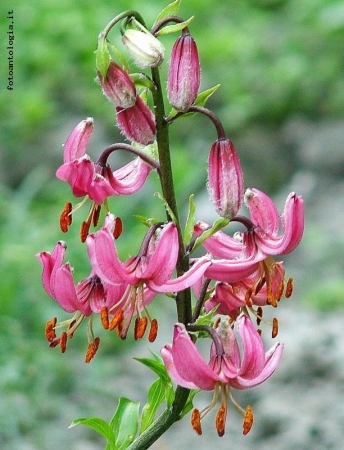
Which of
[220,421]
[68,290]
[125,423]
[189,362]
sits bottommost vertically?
[125,423]

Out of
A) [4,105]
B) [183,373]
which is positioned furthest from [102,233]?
[4,105]

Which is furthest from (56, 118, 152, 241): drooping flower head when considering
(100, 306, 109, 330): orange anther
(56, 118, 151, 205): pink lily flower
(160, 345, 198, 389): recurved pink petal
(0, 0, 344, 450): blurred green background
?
(0, 0, 344, 450): blurred green background

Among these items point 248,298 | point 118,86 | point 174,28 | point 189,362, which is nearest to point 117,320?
point 189,362

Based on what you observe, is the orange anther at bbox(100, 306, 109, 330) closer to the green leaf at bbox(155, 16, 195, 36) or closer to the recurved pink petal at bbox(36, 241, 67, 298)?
the recurved pink petal at bbox(36, 241, 67, 298)

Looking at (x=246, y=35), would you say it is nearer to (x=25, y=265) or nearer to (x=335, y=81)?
(x=335, y=81)

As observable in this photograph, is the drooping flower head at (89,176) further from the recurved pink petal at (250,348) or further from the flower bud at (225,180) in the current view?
the recurved pink petal at (250,348)

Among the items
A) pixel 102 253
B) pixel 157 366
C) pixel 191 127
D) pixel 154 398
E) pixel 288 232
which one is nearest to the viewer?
pixel 102 253

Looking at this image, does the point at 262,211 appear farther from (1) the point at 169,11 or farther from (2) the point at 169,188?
(1) the point at 169,11

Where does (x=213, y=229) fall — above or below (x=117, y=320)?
above
